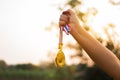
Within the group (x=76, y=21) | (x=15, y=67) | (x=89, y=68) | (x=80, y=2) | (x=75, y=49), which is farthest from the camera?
(x=15, y=67)

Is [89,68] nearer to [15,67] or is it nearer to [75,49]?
[75,49]

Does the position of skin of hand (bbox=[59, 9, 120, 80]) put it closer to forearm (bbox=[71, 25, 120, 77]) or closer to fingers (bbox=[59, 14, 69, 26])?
forearm (bbox=[71, 25, 120, 77])

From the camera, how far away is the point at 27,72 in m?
25.2

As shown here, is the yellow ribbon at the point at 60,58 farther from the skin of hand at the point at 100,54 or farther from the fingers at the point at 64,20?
the skin of hand at the point at 100,54

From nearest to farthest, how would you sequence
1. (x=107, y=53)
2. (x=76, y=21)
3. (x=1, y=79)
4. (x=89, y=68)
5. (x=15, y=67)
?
(x=107, y=53) → (x=76, y=21) → (x=89, y=68) → (x=1, y=79) → (x=15, y=67)

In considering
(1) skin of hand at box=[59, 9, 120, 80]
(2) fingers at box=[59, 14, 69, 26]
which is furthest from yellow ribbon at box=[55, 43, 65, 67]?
(1) skin of hand at box=[59, 9, 120, 80]

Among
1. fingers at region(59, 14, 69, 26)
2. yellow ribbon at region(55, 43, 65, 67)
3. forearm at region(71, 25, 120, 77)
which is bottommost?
forearm at region(71, 25, 120, 77)

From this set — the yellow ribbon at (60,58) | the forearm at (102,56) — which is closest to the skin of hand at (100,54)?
the forearm at (102,56)

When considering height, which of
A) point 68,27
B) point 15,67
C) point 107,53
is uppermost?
point 15,67

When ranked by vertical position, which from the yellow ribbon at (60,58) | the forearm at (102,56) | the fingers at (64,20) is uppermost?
the fingers at (64,20)

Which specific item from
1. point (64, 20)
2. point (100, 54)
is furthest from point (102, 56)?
point (64, 20)

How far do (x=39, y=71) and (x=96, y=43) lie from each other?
78.9ft

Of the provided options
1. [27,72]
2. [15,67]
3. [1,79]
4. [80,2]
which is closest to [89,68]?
[80,2]

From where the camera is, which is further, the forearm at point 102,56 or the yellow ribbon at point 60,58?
the yellow ribbon at point 60,58
